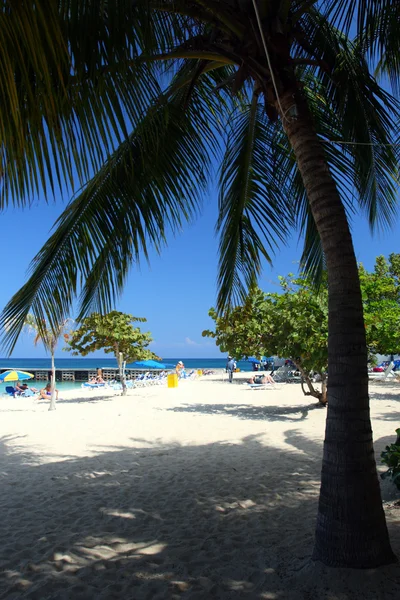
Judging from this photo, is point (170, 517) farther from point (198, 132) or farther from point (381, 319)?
point (381, 319)

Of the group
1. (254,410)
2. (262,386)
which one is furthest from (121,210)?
(262,386)

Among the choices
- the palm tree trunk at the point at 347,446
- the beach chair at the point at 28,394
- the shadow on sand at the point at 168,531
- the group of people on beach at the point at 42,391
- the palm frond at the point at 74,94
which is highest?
the palm frond at the point at 74,94

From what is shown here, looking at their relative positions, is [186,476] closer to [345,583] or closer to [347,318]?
[345,583]

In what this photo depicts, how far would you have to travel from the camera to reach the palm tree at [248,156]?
2.50 m

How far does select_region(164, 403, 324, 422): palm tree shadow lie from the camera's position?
11276mm

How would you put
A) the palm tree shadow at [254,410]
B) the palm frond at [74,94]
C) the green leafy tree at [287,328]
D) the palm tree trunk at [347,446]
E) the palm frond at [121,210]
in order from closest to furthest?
the palm frond at [74,94], the palm tree trunk at [347,446], the palm frond at [121,210], the green leafy tree at [287,328], the palm tree shadow at [254,410]

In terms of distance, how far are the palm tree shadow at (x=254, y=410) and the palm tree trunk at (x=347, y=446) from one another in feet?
27.3

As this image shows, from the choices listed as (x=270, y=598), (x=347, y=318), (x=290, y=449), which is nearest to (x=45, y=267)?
(x=347, y=318)

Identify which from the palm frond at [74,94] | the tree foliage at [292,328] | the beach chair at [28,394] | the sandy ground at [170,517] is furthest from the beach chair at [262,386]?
the palm frond at [74,94]

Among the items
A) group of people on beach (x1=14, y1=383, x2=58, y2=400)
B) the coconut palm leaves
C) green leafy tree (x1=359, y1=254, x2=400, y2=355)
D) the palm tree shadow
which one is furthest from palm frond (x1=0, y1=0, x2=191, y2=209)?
group of people on beach (x1=14, y1=383, x2=58, y2=400)

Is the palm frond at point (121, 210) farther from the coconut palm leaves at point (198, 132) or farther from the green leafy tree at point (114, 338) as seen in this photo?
the green leafy tree at point (114, 338)

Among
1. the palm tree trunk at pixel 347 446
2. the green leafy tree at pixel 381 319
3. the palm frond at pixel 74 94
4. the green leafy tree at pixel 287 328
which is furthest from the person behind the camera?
the green leafy tree at pixel 381 319

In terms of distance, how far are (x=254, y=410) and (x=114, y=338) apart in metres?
7.92

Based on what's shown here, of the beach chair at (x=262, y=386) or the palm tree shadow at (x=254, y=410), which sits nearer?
the palm tree shadow at (x=254, y=410)
